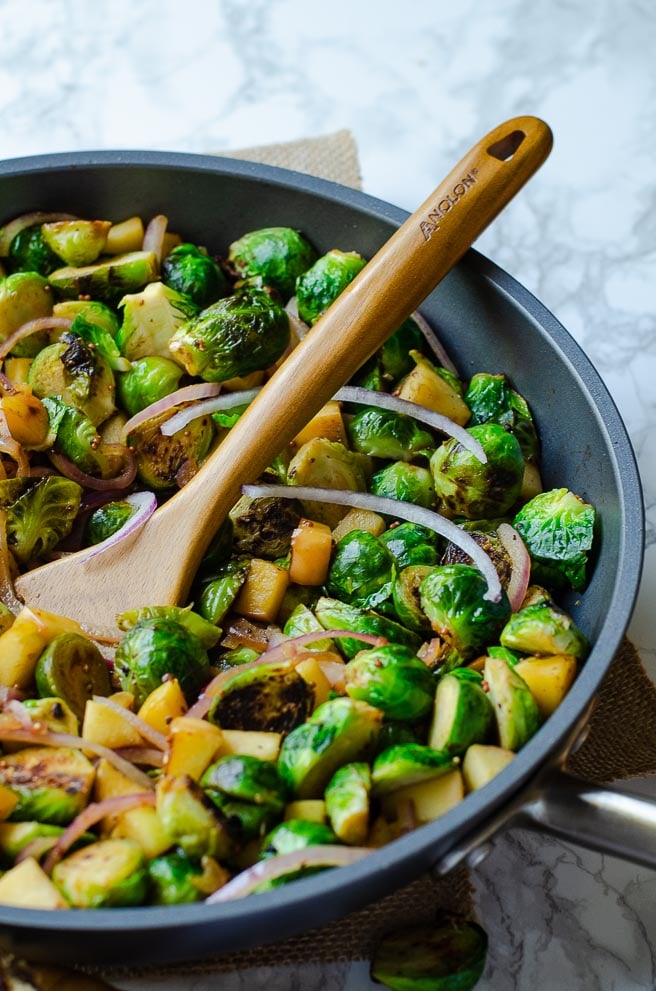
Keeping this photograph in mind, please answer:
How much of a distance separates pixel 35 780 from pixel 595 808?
1.21 meters

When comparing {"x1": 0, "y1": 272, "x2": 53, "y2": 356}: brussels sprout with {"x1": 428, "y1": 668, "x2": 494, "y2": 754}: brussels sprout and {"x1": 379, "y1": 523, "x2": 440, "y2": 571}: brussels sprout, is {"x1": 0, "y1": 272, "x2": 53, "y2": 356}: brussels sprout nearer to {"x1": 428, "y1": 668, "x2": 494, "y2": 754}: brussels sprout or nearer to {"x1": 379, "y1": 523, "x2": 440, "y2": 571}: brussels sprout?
{"x1": 379, "y1": 523, "x2": 440, "y2": 571}: brussels sprout

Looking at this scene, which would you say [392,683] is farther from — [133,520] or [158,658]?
[133,520]

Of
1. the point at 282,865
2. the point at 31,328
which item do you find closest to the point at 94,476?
the point at 31,328

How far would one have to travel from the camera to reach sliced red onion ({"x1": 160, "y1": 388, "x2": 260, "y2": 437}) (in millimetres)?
3242

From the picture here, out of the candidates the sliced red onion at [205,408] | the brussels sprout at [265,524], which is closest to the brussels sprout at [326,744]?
the brussels sprout at [265,524]

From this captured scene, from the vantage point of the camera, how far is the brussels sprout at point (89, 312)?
3.41 meters

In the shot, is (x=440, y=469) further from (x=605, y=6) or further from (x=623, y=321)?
(x=605, y=6)

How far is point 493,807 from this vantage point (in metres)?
2.21

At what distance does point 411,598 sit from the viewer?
2939 mm

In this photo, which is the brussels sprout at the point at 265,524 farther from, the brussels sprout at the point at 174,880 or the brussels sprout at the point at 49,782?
the brussels sprout at the point at 174,880

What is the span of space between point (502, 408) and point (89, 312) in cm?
128

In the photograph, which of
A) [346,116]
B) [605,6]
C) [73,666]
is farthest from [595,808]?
[605,6]

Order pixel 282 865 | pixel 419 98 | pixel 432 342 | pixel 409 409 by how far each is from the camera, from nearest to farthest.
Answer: pixel 282 865
pixel 409 409
pixel 432 342
pixel 419 98

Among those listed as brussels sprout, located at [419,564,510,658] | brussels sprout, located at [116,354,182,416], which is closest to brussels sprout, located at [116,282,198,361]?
brussels sprout, located at [116,354,182,416]
